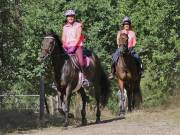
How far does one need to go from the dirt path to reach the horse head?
188 cm

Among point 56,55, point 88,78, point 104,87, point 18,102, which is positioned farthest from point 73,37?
point 18,102

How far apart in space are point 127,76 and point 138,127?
4.69m

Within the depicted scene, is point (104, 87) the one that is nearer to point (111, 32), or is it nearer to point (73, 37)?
point (73, 37)

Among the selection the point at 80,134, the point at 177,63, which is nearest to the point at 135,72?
the point at 80,134

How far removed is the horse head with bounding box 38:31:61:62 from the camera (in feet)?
47.0

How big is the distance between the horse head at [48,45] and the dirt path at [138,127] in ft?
6.18

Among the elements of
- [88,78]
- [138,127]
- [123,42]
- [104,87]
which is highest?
[123,42]

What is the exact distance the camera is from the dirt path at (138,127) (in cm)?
1245

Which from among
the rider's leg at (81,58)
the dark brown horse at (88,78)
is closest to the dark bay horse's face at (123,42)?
the dark brown horse at (88,78)

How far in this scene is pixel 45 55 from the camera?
14.4 metres

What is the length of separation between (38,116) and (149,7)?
50.5 ft

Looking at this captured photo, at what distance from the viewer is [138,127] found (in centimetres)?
1320

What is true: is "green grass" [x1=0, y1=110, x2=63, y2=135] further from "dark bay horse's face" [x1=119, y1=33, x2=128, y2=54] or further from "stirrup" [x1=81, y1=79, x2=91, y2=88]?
"dark bay horse's face" [x1=119, y1=33, x2=128, y2=54]

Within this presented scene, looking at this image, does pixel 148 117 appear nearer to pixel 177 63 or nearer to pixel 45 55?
pixel 45 55
